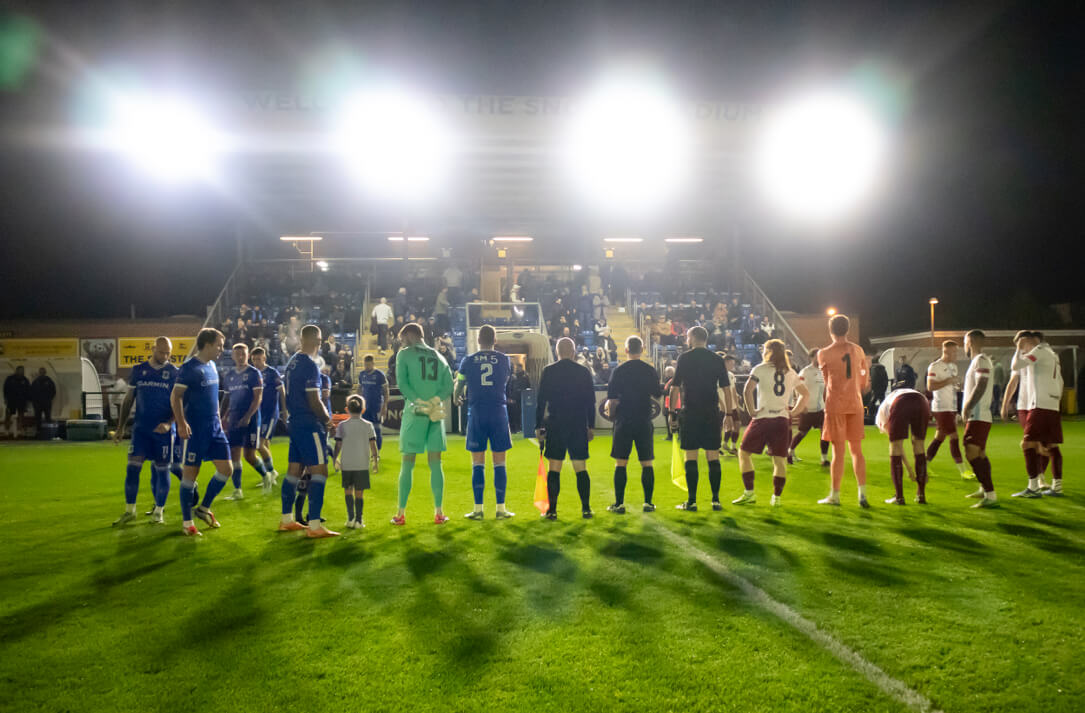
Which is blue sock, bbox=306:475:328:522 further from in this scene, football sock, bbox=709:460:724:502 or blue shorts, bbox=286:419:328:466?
football sock, bbox=709:460:724:502

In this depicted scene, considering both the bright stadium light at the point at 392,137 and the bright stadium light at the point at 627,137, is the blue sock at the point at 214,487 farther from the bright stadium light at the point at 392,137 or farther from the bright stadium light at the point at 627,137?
the bright stadium light at the point at 627,137

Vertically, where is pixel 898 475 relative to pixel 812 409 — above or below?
below

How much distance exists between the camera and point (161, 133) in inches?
895

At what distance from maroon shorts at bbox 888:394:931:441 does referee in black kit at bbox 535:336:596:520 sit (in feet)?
11.4

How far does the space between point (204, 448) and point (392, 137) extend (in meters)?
18.1

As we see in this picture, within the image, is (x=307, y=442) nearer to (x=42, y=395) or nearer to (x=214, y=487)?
(x=214, y=487)

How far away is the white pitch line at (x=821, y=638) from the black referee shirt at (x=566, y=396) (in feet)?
6.61

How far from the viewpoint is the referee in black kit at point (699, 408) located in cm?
778

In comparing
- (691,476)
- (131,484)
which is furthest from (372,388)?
(691,476)

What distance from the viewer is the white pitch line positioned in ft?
10.6

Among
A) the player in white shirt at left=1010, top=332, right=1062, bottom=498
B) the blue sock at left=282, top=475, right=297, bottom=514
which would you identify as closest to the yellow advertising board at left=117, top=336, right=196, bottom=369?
the blue sock at left=282, top=475, right=297, bottom=514

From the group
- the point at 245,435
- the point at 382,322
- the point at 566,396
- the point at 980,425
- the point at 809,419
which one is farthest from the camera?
the point at 382,322

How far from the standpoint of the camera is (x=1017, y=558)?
5637mm

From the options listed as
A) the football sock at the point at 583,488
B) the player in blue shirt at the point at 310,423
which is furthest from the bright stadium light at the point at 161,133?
the football sock at the point at 583,488
